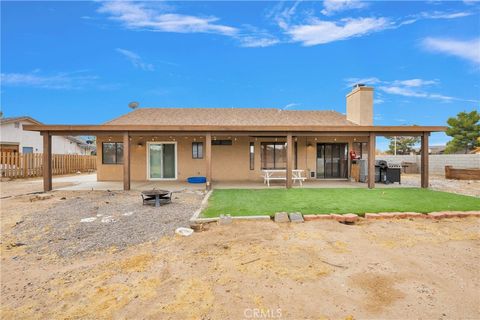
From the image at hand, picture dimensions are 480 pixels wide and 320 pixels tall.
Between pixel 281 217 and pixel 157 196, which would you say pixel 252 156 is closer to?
pixel 157 196

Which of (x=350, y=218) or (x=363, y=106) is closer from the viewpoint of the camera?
(x=350, y=218)

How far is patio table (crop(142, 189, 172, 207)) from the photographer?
23.5 feet

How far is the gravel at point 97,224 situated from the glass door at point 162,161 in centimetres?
543

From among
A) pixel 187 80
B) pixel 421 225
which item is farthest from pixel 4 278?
pixel 187 80

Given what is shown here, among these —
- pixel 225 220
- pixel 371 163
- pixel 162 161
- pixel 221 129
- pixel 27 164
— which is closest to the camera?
pixel 225 220

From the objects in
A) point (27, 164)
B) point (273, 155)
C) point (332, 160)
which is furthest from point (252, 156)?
point (27, 164)

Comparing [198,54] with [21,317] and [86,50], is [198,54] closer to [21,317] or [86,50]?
[86,50]

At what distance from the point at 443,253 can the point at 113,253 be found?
204 inches

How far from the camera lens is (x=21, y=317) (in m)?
2.40

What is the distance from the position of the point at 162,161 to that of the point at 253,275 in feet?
38.2

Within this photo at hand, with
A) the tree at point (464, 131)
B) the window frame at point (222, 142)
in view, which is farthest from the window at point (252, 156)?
the tree at point (464, 131)

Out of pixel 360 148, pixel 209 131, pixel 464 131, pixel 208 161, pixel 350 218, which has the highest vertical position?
pixel 464 131

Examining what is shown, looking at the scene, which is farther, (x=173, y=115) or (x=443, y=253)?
Answer: (x=173, y=115)

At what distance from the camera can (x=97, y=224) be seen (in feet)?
18.1
